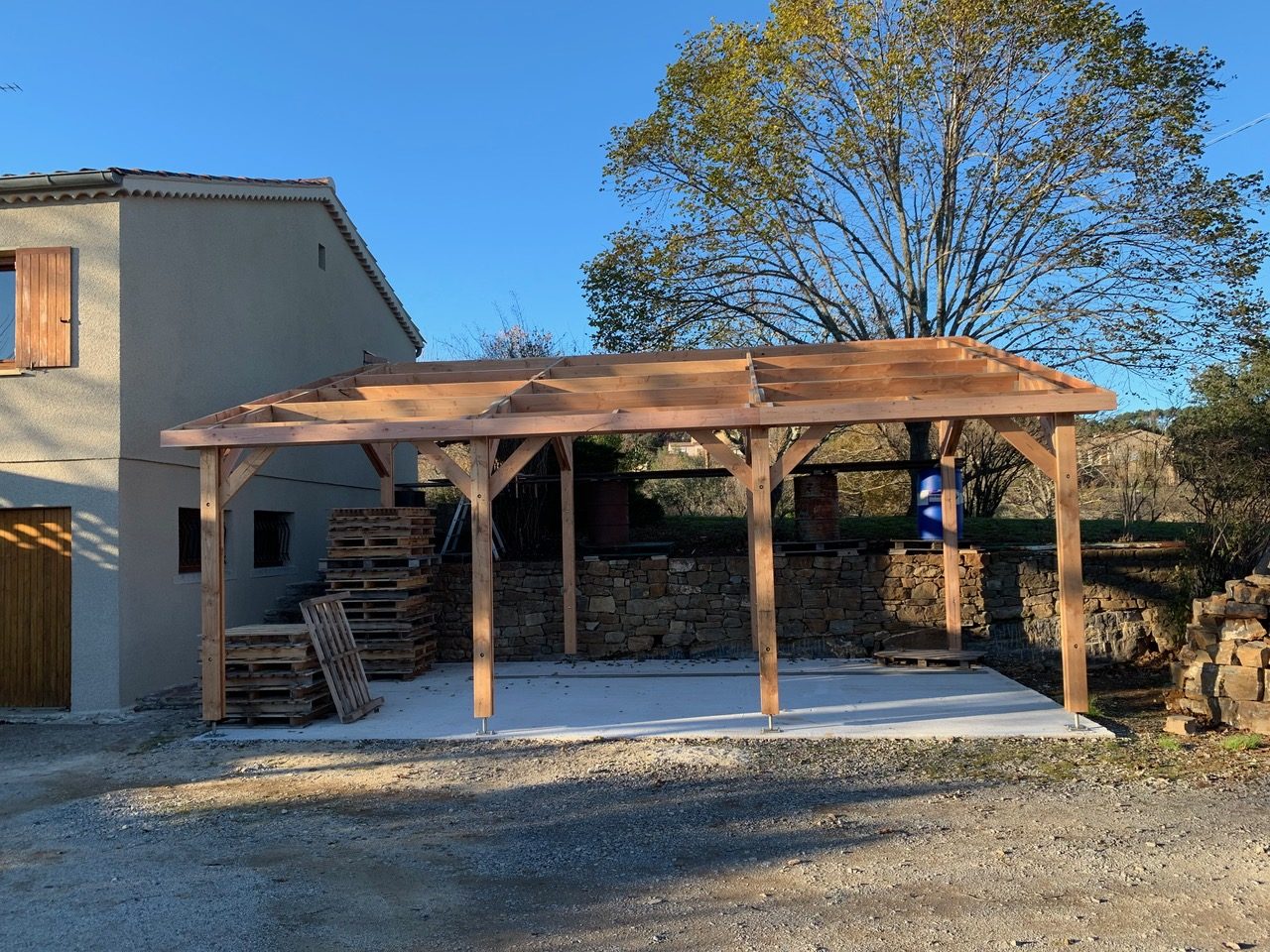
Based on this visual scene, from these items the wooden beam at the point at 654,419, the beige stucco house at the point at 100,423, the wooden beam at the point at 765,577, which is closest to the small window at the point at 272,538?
the beige stucco house at the point at 100,423

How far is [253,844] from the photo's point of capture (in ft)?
18.6

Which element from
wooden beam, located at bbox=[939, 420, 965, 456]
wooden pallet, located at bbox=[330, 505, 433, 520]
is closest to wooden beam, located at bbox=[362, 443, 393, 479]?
wooden pallet, located at bbox=[330, 505, 433, 520]

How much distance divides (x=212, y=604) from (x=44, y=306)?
3967 millimetres

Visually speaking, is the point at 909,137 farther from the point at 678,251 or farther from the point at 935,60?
the point at 678,251

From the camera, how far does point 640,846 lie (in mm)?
5457

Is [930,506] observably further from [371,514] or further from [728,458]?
[371,514]

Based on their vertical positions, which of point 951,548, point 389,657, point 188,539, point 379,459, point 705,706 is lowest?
point 705,706

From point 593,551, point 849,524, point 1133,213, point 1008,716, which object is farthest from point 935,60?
point 1008,716

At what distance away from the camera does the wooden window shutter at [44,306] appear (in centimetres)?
997

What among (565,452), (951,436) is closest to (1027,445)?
(951,436)

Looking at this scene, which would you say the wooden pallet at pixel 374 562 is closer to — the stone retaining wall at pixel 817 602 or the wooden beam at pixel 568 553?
the stone retaining wall at pixel 817 602

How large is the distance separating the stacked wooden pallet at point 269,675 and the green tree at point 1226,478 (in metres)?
10.4

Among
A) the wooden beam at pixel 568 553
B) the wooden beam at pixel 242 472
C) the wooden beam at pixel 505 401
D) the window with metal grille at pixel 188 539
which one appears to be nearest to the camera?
the wooden beam at pixel 505 401

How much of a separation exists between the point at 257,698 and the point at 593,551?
5.49 metres
